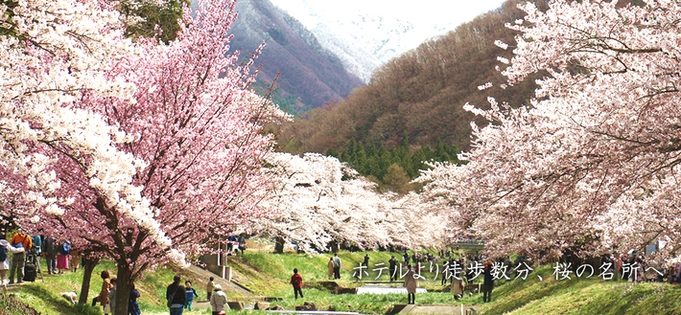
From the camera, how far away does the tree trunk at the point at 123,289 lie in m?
13.7

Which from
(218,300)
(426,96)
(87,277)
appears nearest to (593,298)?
(218,300)

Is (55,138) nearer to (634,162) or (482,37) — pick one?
(634,162)

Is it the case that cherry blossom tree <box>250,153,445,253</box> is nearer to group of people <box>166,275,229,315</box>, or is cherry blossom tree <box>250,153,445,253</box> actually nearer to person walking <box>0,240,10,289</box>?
group of people <box>166,275,229,315</box>

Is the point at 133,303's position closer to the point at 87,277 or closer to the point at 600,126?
the point at 87,277

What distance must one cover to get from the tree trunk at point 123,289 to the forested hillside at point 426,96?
109 meters

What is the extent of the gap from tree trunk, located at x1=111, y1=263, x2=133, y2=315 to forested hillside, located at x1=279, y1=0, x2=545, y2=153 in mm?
109390

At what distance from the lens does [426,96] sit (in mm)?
149375

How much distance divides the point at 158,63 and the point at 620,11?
8145 millimetres

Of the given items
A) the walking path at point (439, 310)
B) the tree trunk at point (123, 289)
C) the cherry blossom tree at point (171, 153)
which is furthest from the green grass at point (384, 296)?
the cherry blossom tree at point (171, 153)

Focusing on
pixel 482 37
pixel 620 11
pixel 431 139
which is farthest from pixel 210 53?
pixel 482 37

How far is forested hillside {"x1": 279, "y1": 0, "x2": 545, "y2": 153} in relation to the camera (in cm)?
13262

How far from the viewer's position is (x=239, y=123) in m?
15.3

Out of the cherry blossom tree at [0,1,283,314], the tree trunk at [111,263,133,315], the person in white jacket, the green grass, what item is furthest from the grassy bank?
the tree trunk at [111,263,133,315]

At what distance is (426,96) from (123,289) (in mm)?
137817
